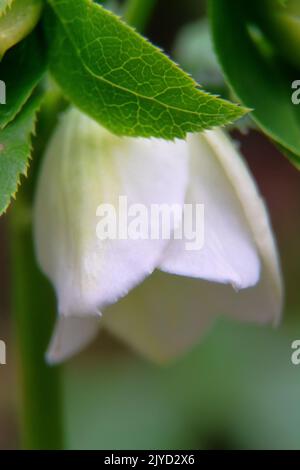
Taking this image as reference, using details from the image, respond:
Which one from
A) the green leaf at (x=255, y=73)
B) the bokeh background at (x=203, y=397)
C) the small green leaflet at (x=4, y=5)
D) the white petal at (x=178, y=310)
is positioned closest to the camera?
the small green leaflet at (x=4, y=5)

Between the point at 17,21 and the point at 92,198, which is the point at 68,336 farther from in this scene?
the point at 17,21

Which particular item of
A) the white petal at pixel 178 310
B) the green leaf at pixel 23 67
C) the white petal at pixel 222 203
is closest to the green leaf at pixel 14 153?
the green leaf at pixel 23 67

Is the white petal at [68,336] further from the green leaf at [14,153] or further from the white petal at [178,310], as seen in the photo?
the green leaf at [14,153]

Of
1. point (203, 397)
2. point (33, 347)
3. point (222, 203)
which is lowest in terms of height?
point (203, 397)

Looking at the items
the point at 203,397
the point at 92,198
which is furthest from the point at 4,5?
the point at 203,397

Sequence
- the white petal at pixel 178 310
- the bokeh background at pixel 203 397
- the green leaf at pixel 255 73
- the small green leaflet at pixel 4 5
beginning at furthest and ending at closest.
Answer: the bokeh background at pixel 203 397, the white petal at pixel 178 310, the green leaf at pixel 255 73, the small green leaflet at pixel 4 5

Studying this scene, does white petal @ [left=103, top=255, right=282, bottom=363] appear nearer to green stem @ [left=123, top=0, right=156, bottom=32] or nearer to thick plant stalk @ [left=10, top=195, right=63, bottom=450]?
thick plant stalk @ [left=10, top=195, right=63, bottom=450]

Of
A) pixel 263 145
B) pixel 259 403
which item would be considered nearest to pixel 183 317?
pixel 259 403

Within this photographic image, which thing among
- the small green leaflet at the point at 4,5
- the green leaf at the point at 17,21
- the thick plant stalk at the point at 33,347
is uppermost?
the small green leaflet at the point at 4,5
